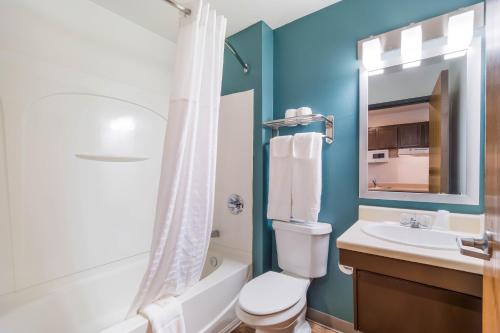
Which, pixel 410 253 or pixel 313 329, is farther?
pixel 313 329

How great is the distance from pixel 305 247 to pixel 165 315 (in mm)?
945

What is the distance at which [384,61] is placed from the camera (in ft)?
5.02

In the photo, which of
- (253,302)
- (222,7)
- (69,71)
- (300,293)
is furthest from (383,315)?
(69,71)

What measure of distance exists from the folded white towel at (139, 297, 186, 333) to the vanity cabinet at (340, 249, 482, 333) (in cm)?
87

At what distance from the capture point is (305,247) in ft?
5.32

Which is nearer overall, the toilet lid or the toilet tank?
the toilet lid

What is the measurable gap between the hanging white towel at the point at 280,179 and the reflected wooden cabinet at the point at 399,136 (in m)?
0.56

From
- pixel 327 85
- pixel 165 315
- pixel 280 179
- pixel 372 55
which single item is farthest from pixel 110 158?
pixel 372 55

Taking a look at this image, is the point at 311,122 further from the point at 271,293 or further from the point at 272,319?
the point at 272,319

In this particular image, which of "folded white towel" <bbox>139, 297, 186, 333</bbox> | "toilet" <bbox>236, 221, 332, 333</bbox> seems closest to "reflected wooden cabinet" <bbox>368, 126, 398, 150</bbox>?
"toilet" <bbox>236, 221, 332, 333</bbox>

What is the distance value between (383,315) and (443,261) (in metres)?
0.36

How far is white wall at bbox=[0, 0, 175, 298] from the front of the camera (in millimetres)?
1312

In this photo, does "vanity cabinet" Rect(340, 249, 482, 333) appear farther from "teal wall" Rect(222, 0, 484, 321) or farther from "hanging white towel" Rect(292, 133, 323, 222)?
"teal wall" Rect(222, 0, 484, 321)

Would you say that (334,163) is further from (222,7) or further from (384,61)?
(222,7)
